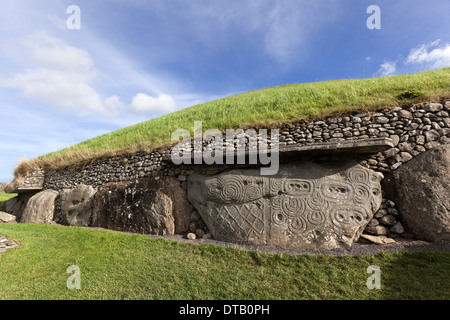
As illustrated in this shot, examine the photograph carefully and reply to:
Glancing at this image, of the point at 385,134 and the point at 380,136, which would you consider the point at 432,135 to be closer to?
the point at 385,134

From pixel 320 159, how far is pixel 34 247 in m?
7.95

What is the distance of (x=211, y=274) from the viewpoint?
166 inches

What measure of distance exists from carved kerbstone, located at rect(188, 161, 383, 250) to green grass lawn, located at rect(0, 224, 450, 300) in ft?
1.89

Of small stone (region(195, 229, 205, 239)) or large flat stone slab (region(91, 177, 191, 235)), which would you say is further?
large flat stone slab (region(91, 177, 191, 235))

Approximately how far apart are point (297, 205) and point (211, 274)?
8.08 ft

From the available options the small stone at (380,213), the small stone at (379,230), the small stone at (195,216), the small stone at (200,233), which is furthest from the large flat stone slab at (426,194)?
the small stone at (195,216)

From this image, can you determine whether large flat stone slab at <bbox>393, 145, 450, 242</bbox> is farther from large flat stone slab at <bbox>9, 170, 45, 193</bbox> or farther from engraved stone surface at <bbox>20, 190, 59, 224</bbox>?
large flat stone slab at <bbox>9, 170, 45, 193</bbox>

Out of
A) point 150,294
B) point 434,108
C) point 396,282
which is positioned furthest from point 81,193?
point 434,108

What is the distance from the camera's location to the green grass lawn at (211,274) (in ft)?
11.7

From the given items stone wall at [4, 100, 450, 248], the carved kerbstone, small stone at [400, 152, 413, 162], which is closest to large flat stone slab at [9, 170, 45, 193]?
stone wall at [4, 100, 450, 248]

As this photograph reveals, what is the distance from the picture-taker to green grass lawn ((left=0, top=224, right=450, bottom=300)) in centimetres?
355

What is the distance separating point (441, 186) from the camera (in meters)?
4.70
